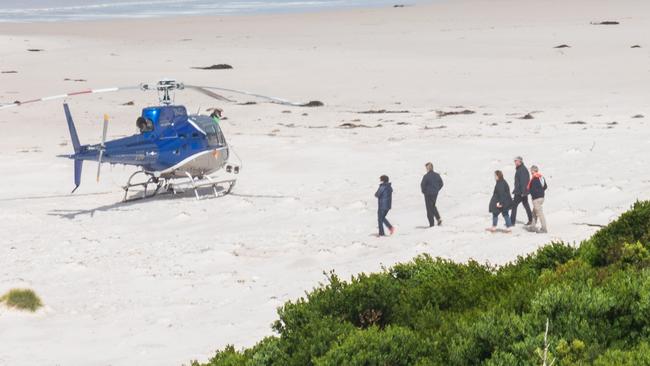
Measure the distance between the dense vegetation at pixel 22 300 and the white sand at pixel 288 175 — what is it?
17cm

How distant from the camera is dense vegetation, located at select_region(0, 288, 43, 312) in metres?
16.2

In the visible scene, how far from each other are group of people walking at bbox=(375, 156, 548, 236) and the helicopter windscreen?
239 inches

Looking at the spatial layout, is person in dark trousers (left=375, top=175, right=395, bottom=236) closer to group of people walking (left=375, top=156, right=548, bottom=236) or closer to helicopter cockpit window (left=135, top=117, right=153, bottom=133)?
group of people walking (left=375, top=156, right=548, bottom=236)

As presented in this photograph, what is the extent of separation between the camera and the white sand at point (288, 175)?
16.5 meters

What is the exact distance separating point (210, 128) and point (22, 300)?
963cm

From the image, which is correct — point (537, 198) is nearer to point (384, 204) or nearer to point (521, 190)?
point (521, 190)

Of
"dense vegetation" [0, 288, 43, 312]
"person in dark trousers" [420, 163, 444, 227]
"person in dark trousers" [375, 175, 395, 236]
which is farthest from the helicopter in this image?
"dense vegetation" [0, 288, 43, 312]

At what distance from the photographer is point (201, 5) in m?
105

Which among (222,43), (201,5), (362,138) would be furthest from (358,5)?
(362,138)

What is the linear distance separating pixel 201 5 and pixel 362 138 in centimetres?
7552

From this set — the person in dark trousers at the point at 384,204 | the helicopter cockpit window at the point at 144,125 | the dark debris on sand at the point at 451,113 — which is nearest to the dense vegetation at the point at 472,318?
the person in dark trousers at the point at 384,204

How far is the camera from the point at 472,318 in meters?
9.11

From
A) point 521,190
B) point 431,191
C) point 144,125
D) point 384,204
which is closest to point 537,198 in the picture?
point 521,190

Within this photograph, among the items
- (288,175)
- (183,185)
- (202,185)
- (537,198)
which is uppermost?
(537,198)
